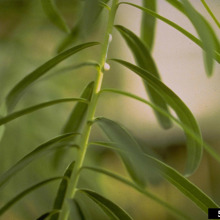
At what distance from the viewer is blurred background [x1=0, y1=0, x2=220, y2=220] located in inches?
30.9

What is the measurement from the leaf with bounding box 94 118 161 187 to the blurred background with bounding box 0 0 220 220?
1.30ft

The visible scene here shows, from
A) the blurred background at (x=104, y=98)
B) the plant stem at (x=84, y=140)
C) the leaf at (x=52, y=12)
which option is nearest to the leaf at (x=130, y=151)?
the plant stem at (x=84, y=140)

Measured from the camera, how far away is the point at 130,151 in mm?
286

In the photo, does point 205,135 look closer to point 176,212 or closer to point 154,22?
point 154,22

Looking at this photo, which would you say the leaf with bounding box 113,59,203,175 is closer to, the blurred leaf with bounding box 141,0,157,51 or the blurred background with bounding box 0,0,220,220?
the blurred leaf with bounding box 141,0,157,51

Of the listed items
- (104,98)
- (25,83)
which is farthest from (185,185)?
(104,98)

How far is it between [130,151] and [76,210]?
7 centimetres

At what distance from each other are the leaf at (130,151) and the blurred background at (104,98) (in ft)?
1.30

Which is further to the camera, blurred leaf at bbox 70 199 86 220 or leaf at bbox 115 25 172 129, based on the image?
leaf at bbox 115 25 172 129

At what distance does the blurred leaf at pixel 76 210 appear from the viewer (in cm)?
31

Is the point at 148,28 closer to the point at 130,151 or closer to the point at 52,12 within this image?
the point at 52,12

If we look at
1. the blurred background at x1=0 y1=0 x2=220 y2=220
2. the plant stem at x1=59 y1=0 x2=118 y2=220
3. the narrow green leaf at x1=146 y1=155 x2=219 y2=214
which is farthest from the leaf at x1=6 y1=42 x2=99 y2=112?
the blurred background at x1=0 y1=0 x2=220 y2=220

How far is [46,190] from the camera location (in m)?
0.76

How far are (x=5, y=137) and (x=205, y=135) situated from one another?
2.83 ft
